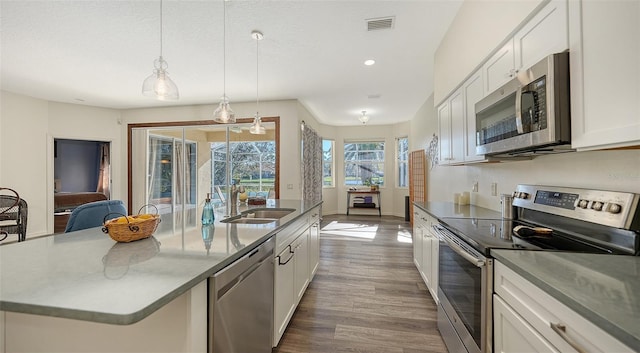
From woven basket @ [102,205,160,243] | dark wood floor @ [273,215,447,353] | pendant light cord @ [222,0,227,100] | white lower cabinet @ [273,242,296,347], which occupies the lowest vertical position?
dark wood floor @ [273,215,447,353]

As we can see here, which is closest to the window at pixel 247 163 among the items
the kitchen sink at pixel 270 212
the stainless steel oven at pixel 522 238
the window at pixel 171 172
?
the window at pixel 171 172

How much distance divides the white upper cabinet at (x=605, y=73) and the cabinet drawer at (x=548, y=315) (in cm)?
61

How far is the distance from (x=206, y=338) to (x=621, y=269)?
1539mm

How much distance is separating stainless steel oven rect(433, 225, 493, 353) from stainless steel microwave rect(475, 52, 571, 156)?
2.09ft

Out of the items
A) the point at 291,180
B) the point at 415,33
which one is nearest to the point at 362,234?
the point at 291,180

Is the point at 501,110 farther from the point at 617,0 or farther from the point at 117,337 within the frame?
the point at 117,337

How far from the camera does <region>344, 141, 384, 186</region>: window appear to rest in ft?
25.3

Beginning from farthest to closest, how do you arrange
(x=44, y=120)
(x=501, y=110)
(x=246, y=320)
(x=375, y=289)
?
(x=44, y=120)
(x=375, y=289)
(x=501, y=110)
(x=246, y=320)

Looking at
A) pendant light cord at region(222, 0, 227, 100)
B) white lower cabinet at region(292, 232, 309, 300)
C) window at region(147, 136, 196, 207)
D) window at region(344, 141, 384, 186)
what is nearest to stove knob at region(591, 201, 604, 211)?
white lower cabinet at region(292, 232, 309, 300)

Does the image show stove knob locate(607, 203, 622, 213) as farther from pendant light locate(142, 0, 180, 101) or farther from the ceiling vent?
pendant light locate(142, 0, 180, 101)

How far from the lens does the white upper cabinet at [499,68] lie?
5.20 feet

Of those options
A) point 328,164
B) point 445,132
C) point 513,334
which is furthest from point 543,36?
point 328,164

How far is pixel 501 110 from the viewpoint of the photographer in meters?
1.59

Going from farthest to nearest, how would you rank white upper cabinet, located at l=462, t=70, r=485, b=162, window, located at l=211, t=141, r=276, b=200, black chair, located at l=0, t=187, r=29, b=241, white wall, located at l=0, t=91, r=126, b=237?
window, located at l=211, t=141, r=276, b=200
white wall, located at l=0, t=91, r=126, b=237
black chair, located at l=0, t=187, r=29, b=241
white upper cabinet, located at l=462, t=70, r=485, b=162
